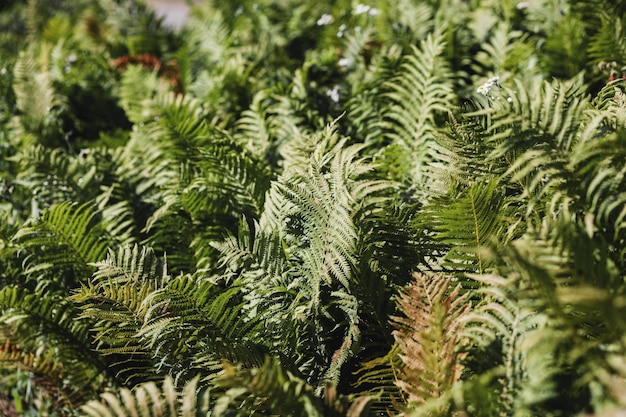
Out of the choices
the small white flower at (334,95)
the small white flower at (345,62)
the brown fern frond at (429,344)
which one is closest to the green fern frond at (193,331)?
the brown fern frond at (429,344)

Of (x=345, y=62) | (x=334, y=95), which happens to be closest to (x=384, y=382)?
(x=334, y=95)

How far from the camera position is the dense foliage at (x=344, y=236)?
153cm

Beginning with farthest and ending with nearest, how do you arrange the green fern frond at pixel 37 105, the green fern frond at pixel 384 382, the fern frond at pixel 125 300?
the green fern frond at pixel 37 105 → the fern frond at pixel 125 300 → the green fern frond at pixel 384 382

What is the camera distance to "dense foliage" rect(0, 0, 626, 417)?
5.00 ft

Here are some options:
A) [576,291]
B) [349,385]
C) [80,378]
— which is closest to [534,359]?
[576,291]

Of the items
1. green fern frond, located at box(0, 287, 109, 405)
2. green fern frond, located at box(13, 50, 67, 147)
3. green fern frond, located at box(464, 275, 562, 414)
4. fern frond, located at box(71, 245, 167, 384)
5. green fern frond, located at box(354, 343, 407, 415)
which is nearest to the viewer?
green fern frond, located at box(464, 275, 562, 414)

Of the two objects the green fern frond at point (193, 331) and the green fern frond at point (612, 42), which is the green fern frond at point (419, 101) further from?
the green fern frond at point (193, 331)

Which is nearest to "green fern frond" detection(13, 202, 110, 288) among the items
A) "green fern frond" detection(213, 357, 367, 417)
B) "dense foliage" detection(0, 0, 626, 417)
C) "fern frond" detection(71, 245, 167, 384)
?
"dense foliage" detection(0, 0, 626, 417)

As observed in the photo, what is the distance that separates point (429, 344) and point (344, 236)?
50 cm

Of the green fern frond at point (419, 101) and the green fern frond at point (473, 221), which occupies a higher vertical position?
the green fern frond at point (419, 101)

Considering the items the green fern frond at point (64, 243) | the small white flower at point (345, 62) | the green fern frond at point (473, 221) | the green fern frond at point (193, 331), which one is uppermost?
the small white flower at point (345, 62)

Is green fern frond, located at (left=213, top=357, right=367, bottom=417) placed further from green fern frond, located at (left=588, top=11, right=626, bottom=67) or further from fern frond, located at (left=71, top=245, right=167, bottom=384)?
green fern frond, located at (left=588, top=11, right=626, bottom=67)

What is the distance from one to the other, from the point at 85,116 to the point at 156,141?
1.42 meters

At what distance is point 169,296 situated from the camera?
198cm
